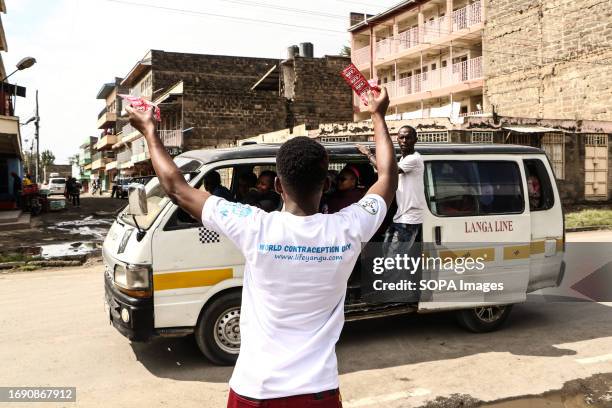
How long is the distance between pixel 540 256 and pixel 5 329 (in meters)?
6.02

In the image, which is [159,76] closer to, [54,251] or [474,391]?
[54,251]

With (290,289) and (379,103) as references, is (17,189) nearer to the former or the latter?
(379,103)

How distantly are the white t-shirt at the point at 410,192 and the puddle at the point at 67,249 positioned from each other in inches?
340

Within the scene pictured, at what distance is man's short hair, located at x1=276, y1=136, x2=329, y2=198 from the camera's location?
1914 mm

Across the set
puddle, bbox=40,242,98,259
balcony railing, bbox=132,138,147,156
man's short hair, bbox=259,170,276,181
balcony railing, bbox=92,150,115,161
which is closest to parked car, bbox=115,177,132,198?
balcony railing, bbox=132,138,147,156

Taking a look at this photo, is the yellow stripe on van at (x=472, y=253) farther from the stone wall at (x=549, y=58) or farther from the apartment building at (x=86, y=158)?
the apartment building at (x=86, y=158)

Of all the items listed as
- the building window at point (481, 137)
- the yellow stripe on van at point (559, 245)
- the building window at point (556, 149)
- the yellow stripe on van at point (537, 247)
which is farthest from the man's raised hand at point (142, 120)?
the building window at point (556, 149)

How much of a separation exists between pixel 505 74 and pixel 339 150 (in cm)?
2678

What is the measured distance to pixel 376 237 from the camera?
5637 mm

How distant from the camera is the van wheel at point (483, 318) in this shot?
591cm

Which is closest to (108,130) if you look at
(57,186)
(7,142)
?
(57,186)

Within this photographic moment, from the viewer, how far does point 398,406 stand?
162 inches

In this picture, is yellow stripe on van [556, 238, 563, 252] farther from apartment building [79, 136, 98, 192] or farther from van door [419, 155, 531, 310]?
apartment building [79, 136, 98, 192]

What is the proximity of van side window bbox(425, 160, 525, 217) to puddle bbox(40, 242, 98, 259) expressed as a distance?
28.8 ft
